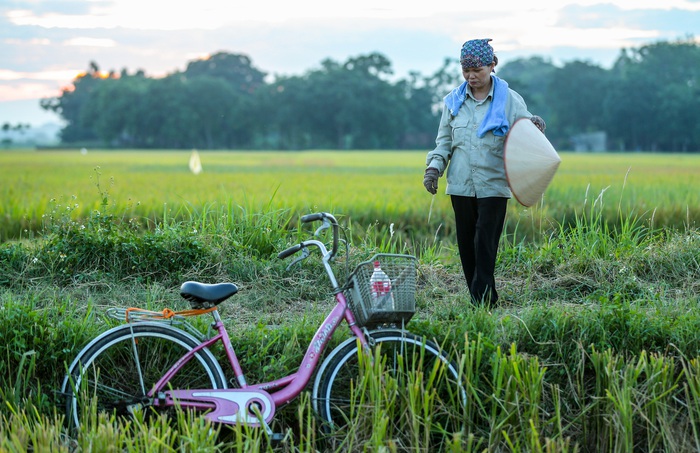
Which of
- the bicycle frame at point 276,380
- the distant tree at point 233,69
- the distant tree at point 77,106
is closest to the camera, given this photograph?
the bicycle frame at point 276,380

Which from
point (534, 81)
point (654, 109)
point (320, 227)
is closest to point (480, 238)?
point (320, 227)

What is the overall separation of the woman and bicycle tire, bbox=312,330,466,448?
0.98 metres

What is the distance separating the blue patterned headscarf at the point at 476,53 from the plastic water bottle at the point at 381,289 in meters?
1.47

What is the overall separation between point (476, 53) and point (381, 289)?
5.26 ft

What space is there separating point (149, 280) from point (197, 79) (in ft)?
221

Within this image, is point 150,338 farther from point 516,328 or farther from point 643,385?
point 643,385

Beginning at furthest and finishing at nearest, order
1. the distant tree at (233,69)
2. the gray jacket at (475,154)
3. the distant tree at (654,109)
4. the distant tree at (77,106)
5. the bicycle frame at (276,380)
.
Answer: the distant tree at (233,69)
the distant tree at (77,106)
the distant tree at (654,109)
the gray jacket at (475,154)
the bicycle frame at (276,380)

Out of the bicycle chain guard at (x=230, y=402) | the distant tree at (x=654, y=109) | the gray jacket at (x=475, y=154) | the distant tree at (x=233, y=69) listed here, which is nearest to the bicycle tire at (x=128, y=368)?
the bicycle chain guard at (x=230, y=402)

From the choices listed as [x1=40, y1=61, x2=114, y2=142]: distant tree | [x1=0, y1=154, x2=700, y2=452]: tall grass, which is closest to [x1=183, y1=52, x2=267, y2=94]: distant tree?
[x1=40, y1=61, x2=114, y2=142]: distant tree

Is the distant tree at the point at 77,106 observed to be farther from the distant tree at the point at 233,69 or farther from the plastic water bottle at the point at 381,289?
the plastic water bottle at the point at 381,289

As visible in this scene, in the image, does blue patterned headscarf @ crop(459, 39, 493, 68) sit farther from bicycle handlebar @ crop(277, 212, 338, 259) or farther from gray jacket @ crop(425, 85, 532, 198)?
bicycle handlebar @ crop(277, 212, 338, 259)

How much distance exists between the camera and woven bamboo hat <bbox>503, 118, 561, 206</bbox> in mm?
4609

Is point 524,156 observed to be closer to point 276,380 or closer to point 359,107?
point 276,380

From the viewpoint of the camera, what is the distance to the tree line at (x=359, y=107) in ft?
194
